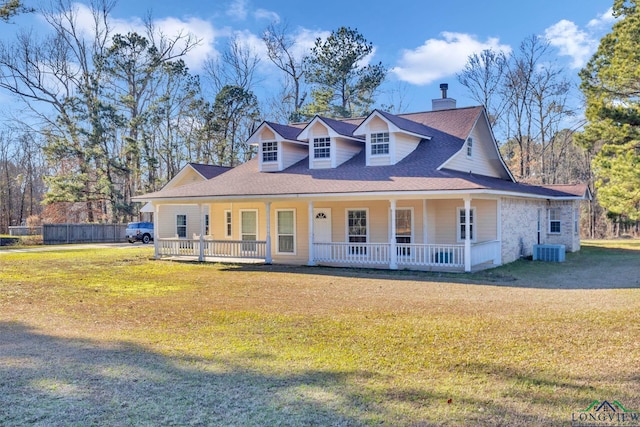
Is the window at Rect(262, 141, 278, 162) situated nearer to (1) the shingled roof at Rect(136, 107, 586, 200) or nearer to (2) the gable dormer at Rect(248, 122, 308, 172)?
(2) the gable dormer at Rect(248, 122, 308, 172)

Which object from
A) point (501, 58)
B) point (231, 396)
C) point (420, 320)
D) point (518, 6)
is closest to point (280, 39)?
point (501, 58)

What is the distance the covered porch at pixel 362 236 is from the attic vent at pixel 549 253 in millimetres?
2593

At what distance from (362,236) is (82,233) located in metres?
26.0

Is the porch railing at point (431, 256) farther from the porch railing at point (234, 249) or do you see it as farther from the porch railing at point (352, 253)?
the porch railing at point (234, 249)

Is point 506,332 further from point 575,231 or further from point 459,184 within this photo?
point 575,231

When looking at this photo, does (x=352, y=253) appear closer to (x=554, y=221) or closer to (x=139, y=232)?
(x=554, y=221)

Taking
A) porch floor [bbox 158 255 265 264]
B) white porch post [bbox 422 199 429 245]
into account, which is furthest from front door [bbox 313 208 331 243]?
white porch post [bbox 422 199 429 245]

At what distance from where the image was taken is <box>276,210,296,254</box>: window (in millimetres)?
21062

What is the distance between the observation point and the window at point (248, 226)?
22.1 metres

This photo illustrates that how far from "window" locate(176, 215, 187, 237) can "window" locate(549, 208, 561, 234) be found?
1915 centimetres

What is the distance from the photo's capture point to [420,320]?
9117 mm

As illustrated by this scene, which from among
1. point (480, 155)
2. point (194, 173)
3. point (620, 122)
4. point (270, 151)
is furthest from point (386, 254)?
point (194, 173)

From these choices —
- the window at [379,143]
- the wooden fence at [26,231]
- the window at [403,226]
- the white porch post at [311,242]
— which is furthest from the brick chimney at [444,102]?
the wooden fence at [26,231]

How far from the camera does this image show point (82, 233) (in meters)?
37.6
